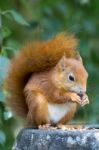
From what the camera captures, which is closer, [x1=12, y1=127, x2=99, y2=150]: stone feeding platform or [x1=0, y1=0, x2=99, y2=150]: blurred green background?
[x1=12, y1=127, x2=99, y2=150]: stone feeding platform

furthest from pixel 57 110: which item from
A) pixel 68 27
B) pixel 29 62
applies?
pixel 68 27

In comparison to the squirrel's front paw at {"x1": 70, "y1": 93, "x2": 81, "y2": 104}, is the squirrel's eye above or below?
above

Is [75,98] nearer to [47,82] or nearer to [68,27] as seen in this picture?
[47,82]

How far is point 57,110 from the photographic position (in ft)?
11.5

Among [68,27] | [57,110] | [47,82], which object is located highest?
[68,27]

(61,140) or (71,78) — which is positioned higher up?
(71,78)

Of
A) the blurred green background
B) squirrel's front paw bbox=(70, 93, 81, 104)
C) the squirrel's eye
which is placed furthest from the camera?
the blurred green background

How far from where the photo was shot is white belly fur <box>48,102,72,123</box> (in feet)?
11.5

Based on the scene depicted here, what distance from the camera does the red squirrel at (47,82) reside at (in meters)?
3.47

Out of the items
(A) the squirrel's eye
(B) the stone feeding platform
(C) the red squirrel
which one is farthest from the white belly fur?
(B) the stone feeding platform

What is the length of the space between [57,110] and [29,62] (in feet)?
0.91

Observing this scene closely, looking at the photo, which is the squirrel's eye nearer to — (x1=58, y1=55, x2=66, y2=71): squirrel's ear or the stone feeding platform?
(x1=58, y1=55, x2=66, y2=71): squirrel's ear

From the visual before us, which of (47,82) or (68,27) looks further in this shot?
(68,27)

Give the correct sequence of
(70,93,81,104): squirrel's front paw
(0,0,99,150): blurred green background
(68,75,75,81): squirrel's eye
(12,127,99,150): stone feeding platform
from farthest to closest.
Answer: (0,0,99,150): blurred green background < (68,75,75,81): squirrel's eye < (70,93,81,104): squirrel's front paw < (12,127,99,150): stone feeding platform
